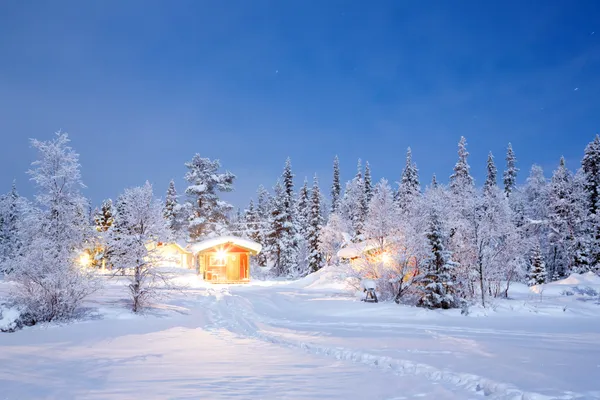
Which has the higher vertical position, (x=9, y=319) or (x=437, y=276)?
(x=437, y=276)

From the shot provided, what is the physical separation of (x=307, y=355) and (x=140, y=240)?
10.1m

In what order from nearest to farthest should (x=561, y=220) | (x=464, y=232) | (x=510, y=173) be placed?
(x=464, y=232), (x=561, y=220), (x=510, y=173)

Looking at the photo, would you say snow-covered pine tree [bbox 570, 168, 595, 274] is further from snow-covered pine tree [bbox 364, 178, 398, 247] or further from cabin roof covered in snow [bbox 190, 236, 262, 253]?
cabin roof covered in snow [bbox 190, 236, 262, 253]

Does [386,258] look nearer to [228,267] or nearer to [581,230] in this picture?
[228,267]

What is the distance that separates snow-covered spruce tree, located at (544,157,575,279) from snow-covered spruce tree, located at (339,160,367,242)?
19.3m

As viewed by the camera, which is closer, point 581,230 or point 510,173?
point 581,230

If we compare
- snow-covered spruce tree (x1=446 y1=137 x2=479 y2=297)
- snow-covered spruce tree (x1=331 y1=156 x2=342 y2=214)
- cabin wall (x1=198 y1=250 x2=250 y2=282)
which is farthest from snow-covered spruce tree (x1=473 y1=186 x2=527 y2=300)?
snow-covered spruce tree (x1=331 y1=156 x2=342 y2=214)

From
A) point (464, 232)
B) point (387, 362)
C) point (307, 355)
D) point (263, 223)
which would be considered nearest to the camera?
point (387, 362)

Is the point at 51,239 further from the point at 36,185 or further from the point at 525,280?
the point at 525,280

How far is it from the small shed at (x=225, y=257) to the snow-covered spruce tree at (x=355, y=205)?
467 inches

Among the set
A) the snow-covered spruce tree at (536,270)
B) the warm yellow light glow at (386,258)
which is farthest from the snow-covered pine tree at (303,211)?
the warm yellow light glow at (386,258)

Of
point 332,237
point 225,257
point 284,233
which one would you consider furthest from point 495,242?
point 284,233

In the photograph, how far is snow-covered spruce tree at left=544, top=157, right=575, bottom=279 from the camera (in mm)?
40188

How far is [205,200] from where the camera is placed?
4794 centimetres
